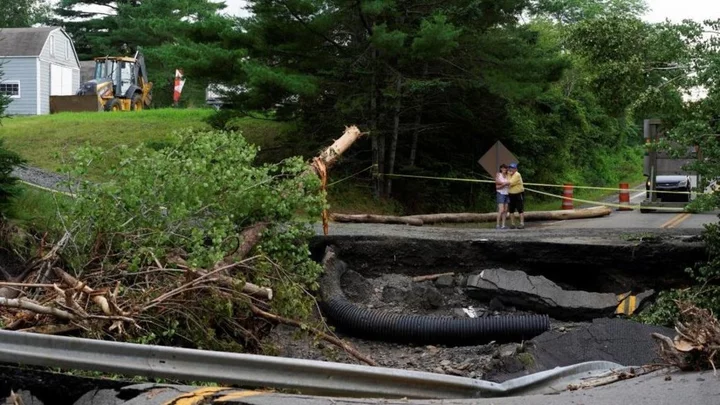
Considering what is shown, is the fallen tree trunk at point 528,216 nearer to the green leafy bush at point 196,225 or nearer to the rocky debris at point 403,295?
the rocky debris at point 403,295

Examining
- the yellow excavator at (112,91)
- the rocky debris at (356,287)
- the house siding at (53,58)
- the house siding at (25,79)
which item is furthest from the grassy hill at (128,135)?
the house siding at (53,58)

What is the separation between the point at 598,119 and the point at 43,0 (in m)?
49.5

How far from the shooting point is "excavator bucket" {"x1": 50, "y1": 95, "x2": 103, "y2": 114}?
40750mm

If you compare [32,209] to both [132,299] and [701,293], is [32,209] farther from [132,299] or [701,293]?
[701,293]

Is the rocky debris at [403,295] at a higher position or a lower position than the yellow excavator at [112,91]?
lower

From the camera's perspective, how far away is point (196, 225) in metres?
9.95

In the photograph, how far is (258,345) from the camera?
352 inches

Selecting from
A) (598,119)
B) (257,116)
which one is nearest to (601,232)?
(257,116)

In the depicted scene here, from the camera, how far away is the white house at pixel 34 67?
166 ft

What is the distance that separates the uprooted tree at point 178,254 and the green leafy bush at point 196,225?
0.04ft

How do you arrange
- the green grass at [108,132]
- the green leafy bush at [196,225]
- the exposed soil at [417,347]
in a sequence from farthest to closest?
the green grass at [108,132], the exposed soil at [417,347], the green leafy bush at [196,225]

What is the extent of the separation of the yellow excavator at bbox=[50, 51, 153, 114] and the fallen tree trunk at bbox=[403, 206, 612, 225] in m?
23.5

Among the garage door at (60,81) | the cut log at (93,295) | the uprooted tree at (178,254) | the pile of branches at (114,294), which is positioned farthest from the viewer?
the garage door at (60,81)

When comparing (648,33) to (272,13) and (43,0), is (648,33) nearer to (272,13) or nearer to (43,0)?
(272,13)
